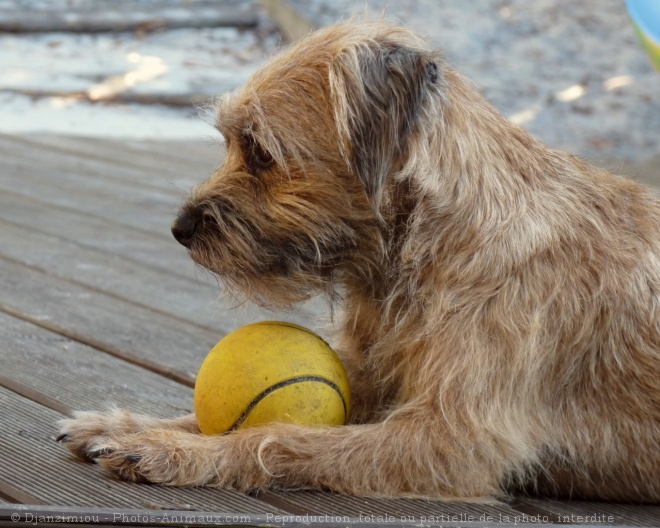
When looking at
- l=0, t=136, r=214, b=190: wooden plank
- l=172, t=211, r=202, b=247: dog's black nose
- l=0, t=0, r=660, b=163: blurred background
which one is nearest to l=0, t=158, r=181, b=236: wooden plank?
l=0, t=136, r=214, b=190: wooden plank

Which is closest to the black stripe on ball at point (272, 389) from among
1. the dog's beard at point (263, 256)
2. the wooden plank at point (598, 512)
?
the dog's beard at point (263, 256)

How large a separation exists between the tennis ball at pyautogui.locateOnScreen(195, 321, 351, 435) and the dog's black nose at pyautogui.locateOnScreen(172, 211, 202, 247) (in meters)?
0.29

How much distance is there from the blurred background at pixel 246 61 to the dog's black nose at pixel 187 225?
539 centimetres

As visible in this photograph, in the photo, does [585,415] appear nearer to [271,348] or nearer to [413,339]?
[413,339]

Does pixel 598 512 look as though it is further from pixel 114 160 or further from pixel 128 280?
pixel 114 160

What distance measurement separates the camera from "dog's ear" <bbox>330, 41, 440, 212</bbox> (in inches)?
101

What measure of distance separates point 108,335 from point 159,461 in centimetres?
141

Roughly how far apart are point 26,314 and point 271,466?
1809 millimetres

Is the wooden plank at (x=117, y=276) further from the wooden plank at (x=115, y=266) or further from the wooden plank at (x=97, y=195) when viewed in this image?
the wooden plank at (x=97, y=195)

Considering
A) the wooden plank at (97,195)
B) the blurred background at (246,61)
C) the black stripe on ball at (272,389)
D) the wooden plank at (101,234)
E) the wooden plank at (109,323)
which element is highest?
the black stripe on ball at (272,389)

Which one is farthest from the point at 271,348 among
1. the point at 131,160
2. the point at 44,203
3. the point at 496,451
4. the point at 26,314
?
the point at 131,160

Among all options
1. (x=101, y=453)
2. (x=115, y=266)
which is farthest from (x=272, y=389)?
(x=115, y=266)

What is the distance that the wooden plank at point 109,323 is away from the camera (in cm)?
366

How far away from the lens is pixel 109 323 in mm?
3977
